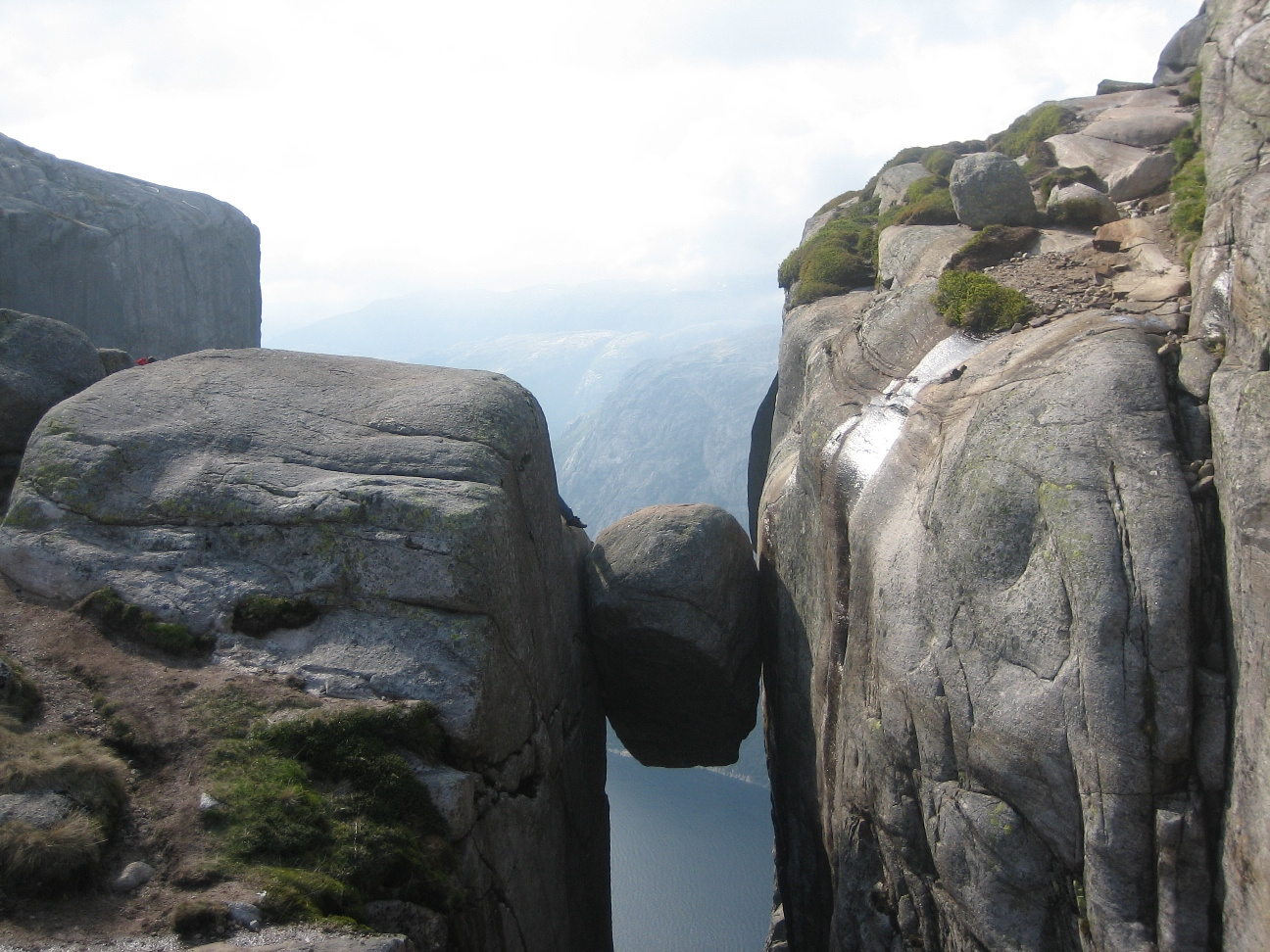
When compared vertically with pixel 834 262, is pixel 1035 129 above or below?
above

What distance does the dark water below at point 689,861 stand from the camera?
42.8 metres

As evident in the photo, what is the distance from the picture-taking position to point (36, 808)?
30.9ft

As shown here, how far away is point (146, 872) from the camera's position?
941 centimetres

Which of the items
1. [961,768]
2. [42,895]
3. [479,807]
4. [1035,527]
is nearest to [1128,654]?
[1035,527]

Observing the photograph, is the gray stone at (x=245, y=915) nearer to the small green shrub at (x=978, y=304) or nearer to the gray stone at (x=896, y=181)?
the small green shrub at (x=978, y=304)

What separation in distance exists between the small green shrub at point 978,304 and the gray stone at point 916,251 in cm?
202

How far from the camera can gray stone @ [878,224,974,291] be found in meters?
20.9

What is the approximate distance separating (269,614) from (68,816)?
13.8 ft

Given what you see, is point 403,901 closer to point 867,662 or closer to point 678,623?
point 867,662

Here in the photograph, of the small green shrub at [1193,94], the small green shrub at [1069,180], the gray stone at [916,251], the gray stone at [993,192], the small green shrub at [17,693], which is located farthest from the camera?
the small green shrub at [1193,94]

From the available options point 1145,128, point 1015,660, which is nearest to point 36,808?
point 1015,660

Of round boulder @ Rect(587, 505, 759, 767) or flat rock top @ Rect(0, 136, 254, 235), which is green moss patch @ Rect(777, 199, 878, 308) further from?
flat rock top @ Rect(0, 136, 254, 235)

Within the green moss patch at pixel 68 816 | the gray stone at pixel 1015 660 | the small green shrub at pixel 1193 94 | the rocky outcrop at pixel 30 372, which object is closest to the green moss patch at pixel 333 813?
the green moss patch at pixel 68 816

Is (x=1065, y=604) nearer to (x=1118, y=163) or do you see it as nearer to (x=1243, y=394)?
(x=1243, y=394)
